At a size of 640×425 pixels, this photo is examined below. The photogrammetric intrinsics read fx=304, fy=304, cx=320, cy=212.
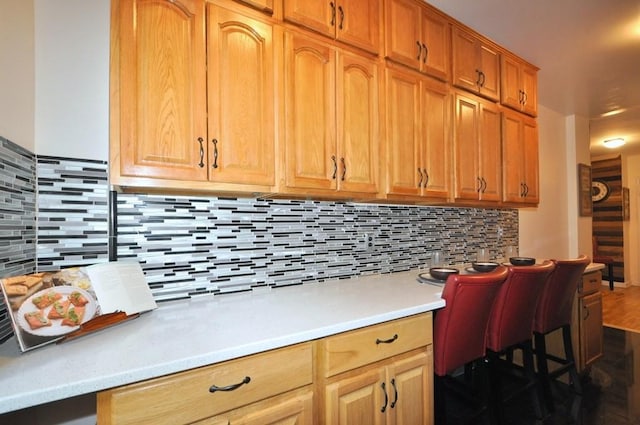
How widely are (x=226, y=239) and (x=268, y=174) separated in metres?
0.43

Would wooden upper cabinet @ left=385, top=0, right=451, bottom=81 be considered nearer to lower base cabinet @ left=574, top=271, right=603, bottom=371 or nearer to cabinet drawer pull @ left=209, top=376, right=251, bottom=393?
cabinet drawer pull @ left=209, top=376, right=251, bottom=393

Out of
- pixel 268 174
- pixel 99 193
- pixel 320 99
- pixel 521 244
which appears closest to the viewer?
pixel 99 193

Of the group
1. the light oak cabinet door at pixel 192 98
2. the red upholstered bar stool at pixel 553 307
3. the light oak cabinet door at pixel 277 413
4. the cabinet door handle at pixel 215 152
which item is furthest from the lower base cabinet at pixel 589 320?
the cabinet door handle at pixel 215 152

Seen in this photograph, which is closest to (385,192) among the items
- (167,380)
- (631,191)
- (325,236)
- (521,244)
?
(325,236)

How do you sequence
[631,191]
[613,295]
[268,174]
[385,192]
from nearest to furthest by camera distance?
[268,174] → [385,192] → [613,295] → [631,191]

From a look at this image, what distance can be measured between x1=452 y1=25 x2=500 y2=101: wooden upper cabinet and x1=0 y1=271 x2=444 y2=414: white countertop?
157 centimetres

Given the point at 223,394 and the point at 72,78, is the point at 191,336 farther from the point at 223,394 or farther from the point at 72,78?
the point at 72,78

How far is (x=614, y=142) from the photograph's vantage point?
5.00 m

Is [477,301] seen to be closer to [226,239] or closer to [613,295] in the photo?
[226,239]

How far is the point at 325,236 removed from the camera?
190 centimetres

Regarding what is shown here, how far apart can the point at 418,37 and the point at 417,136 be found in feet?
2.06

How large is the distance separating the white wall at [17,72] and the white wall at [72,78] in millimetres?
33

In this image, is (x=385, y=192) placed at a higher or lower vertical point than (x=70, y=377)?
higher

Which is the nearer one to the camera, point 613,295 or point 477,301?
point 477,301
